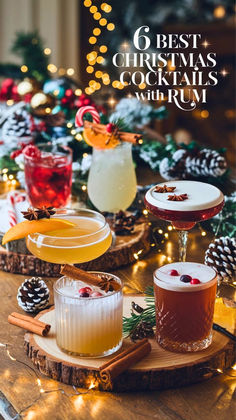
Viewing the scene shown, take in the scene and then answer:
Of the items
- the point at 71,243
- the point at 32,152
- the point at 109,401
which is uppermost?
the point at 32,152

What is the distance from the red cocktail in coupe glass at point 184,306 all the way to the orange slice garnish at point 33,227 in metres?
Result: 0.26

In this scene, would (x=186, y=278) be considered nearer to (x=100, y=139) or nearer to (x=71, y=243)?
(x=71, y=243)

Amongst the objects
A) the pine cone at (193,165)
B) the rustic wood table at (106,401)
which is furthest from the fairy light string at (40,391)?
the pine cone at (193,165)

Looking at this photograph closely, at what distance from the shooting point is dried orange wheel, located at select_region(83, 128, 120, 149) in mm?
1854

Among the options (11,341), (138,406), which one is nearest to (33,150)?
(11,341)

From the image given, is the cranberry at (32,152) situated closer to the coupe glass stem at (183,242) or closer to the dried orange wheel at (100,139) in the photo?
the dried orange wheel at (100,139)

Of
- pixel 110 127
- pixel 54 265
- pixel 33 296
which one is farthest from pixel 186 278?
pixel 110 127

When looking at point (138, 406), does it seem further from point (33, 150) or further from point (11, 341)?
point (33, 150)

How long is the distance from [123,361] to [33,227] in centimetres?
35

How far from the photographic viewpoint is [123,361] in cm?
120

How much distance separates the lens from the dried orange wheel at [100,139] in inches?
73.0

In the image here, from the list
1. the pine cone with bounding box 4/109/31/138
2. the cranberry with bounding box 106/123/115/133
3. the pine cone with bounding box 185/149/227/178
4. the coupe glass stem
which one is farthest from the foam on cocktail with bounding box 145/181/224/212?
the pine cone with bounding box 4/109/31/138

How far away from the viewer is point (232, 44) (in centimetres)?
454

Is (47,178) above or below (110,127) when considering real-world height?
below
